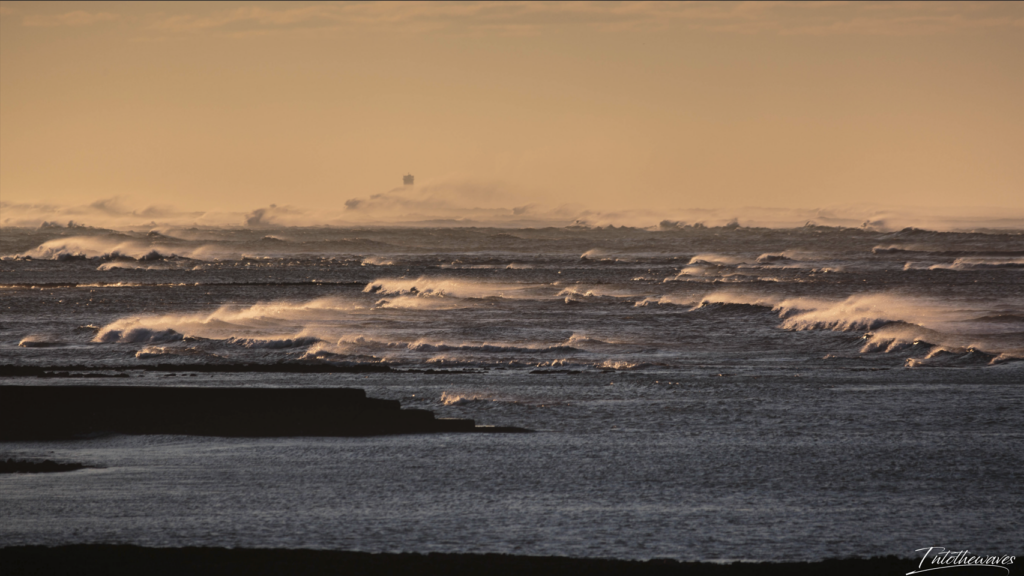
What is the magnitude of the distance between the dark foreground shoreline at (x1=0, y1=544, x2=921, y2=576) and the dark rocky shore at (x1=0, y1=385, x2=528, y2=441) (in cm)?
592

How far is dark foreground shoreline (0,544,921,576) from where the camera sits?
8.50m

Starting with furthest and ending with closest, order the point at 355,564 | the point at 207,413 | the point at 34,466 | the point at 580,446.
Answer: the point at 207,413
the point at 580,446
the point at 34,466
the point at 355,564

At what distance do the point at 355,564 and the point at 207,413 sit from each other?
885cm

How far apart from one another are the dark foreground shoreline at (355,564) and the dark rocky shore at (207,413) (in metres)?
5.92

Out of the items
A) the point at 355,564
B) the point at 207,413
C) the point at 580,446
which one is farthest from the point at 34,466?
the point at 580,446

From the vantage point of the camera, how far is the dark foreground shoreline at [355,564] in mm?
8500

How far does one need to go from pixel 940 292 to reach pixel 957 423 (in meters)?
42.0

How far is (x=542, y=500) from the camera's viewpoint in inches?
423

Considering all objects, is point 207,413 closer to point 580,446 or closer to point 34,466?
point 34,466

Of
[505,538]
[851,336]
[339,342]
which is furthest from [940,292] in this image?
[505,538]

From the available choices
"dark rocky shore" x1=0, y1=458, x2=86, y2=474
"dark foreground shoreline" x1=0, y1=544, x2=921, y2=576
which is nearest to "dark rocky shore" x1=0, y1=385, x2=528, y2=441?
"dark rocky shore" x1=0, y1=458, x2=86, y2=474

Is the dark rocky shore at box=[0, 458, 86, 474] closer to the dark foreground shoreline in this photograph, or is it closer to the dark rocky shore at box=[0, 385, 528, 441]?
the dark rocky shore at box=[0, 385, 528, 441]

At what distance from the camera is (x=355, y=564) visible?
868 centimetres

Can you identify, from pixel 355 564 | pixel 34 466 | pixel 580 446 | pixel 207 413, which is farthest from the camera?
pixel 207 413
